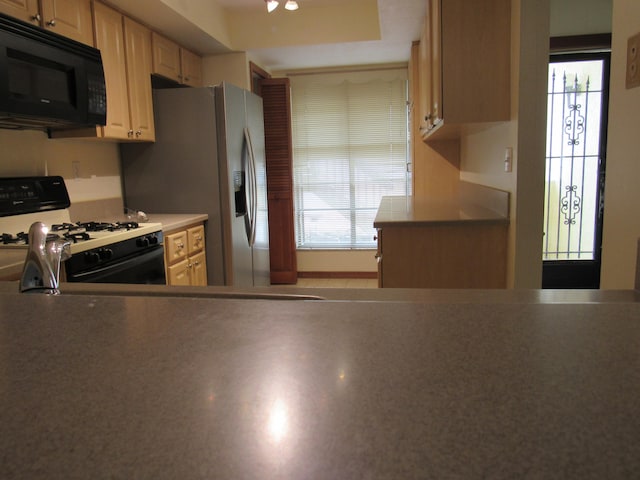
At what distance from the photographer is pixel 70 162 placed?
2.91m

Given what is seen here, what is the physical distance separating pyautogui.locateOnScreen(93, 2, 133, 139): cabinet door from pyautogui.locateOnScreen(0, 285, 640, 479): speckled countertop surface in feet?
8.25

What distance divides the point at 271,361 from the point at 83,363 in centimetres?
20

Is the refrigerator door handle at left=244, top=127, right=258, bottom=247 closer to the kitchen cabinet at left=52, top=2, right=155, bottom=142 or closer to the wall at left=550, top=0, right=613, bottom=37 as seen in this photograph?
the kitchen cabinet at left=52, top=2, right=155, bottom=142

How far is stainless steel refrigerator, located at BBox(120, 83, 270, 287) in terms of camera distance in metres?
3.33

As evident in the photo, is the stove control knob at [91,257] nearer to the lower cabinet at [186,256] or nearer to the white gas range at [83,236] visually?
the white gas range at [83,236]

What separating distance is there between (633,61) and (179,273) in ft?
8.46

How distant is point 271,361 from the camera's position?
49cm

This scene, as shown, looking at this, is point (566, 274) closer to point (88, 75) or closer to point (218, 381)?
point (88, 75)

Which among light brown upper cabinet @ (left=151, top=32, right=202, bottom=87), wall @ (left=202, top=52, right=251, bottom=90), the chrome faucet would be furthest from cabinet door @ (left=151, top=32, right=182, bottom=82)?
the chrome faucet

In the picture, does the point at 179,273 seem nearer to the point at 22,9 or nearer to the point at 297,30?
the point at 22,9

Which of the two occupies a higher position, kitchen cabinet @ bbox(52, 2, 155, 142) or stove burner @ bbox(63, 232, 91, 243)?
kitchen cabinet @ bbox(52, 2, 155, 142)

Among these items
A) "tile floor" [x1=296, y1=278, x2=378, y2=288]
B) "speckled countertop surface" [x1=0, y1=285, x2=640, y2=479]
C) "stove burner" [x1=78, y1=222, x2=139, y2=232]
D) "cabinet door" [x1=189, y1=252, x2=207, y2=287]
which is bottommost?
"tile floor" [x1=296, y1=278, x2=378, y2=288]

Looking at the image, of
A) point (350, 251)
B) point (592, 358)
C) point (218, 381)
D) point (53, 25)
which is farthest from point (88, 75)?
point (350, 251)

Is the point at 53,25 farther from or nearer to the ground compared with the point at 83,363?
farther from the ground
